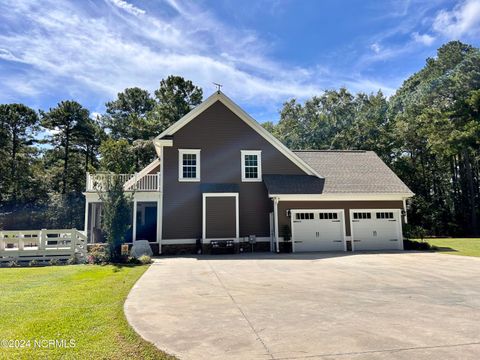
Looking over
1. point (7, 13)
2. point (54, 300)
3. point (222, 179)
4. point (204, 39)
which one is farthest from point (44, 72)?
point (54, 300)

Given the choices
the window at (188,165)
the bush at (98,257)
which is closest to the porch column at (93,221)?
the bush at (98,257)

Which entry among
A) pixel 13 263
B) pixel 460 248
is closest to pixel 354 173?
pixel 460 248

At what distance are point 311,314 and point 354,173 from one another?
1561 cm

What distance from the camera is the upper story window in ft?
61.1

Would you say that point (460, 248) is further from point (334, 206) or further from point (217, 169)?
point (217, 169)

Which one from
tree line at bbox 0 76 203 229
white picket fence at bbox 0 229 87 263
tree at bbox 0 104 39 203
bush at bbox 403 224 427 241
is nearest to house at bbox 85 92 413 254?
bush at bbox 403 224 427 241

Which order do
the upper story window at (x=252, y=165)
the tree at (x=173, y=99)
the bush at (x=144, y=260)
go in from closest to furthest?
the bush at (x=144, y=260)
the upper story window at (x=252, y=165)
the tree at (x=173, y=99)

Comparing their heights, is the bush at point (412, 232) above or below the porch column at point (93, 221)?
below

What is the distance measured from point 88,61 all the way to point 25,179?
99.2 ft

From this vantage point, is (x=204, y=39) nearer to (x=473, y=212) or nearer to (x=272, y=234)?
(x=272, y=234)

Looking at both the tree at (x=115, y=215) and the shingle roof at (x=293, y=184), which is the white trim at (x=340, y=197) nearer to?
the shingle roof at (x=293, y=184)

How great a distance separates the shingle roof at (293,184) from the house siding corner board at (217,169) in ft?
1.50

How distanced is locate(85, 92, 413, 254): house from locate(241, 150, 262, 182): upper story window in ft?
0.18

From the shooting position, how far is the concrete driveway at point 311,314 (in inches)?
165
